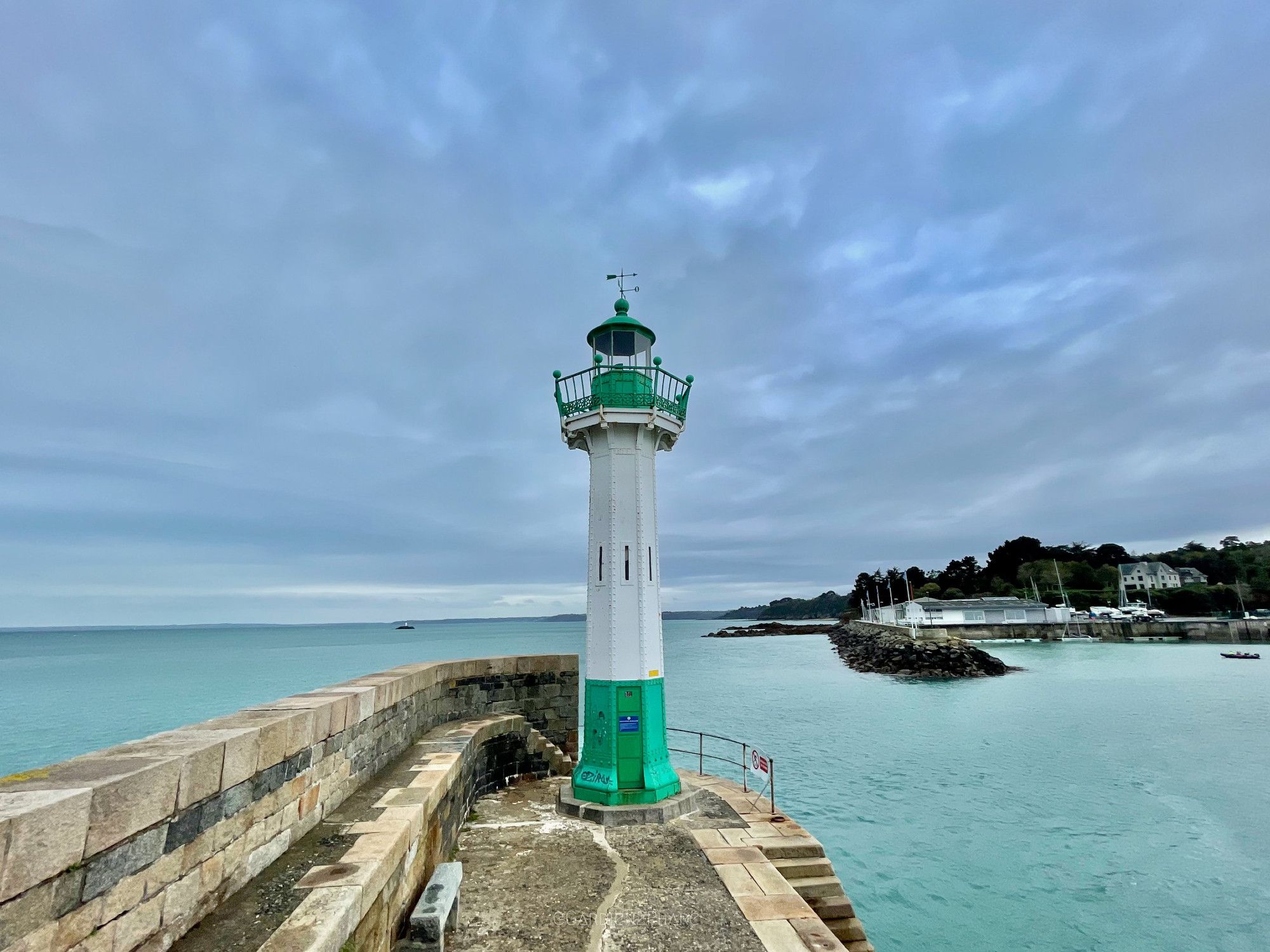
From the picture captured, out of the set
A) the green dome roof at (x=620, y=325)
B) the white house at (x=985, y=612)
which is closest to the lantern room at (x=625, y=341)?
the green dome roof at (x=620, y=325)

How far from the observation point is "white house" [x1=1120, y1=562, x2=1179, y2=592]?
107m

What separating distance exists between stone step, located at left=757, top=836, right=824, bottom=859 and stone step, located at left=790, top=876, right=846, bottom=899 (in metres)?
0.27

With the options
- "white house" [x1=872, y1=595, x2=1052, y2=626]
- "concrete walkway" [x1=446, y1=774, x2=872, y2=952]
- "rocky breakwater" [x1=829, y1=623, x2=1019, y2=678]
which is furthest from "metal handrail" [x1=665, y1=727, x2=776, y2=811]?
"white house" [x1=872, y1=595, x2=1052, y2=626]

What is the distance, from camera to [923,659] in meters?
49.4

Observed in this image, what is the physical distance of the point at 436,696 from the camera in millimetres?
10148

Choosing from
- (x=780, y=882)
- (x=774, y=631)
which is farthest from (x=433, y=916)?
(x=774, y=631)

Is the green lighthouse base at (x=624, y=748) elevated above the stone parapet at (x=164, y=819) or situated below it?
below

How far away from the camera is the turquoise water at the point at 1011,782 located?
10836 mm

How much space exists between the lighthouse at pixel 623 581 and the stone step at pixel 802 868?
6.97 feet

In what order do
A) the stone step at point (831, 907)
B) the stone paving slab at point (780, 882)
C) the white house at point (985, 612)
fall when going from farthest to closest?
1. the white house at point (985, 612)
2. the stone step at point (831, 907)
3. the stone paving slab at point (780, 882)

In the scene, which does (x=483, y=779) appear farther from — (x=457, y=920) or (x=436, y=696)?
(x=457, y=920)

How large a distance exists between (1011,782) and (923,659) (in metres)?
33.5

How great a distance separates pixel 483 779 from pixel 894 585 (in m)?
115

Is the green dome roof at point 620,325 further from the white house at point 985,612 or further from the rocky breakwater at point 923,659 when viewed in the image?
the white house at point 985,612
